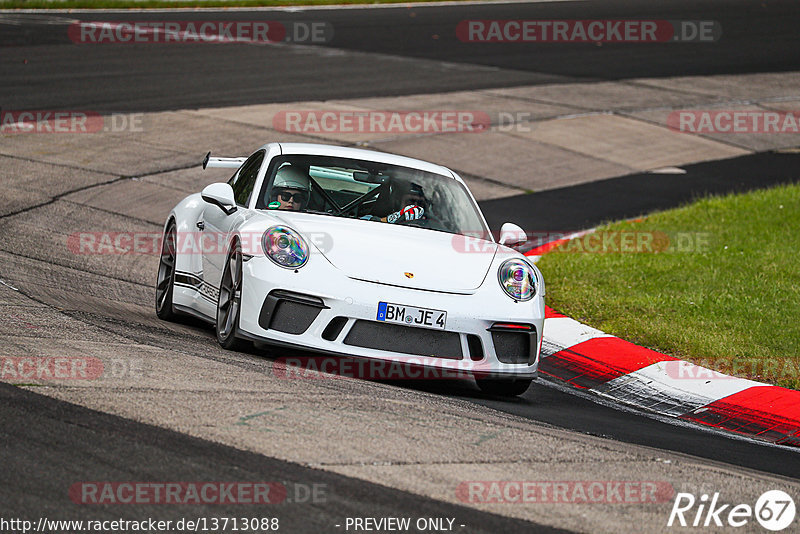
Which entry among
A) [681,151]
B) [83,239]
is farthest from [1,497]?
[681,151]

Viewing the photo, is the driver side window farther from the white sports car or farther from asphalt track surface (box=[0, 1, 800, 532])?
asphalt track surface (box=[0, 1, 800, 532])

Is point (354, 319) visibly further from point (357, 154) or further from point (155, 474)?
point (155, 474)

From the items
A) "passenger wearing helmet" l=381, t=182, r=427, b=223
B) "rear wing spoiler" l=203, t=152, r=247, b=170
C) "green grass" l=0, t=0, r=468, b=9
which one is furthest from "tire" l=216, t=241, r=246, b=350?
"green grass" l=0, t=0, r=468, b=9

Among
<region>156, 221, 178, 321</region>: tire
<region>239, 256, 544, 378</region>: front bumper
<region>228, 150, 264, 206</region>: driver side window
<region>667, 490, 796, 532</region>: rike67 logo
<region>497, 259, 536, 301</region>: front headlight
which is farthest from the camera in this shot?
<region>156, 221, 178, 321</region>: tire

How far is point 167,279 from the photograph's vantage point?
8367 millimetres

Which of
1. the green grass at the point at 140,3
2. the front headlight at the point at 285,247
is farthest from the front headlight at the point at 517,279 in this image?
the green grass at the point at 140,3

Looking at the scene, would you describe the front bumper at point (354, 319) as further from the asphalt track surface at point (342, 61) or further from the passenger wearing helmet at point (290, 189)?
the asphalt track surface at point (342, 61)

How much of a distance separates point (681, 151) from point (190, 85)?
25.5ft

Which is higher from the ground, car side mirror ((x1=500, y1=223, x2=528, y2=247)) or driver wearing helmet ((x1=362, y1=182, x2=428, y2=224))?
driver wearing helmet ((x1=362, y1=182, x2=428, y2=224))

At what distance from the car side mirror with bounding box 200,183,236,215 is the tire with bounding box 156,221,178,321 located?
33.7 inches

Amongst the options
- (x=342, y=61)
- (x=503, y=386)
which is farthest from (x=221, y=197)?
(x=342, y=61)

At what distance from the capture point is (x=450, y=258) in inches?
274

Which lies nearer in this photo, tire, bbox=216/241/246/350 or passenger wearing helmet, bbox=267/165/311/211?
tire, bbox=216/241/246/350

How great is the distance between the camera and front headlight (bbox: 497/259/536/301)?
6895 mm
